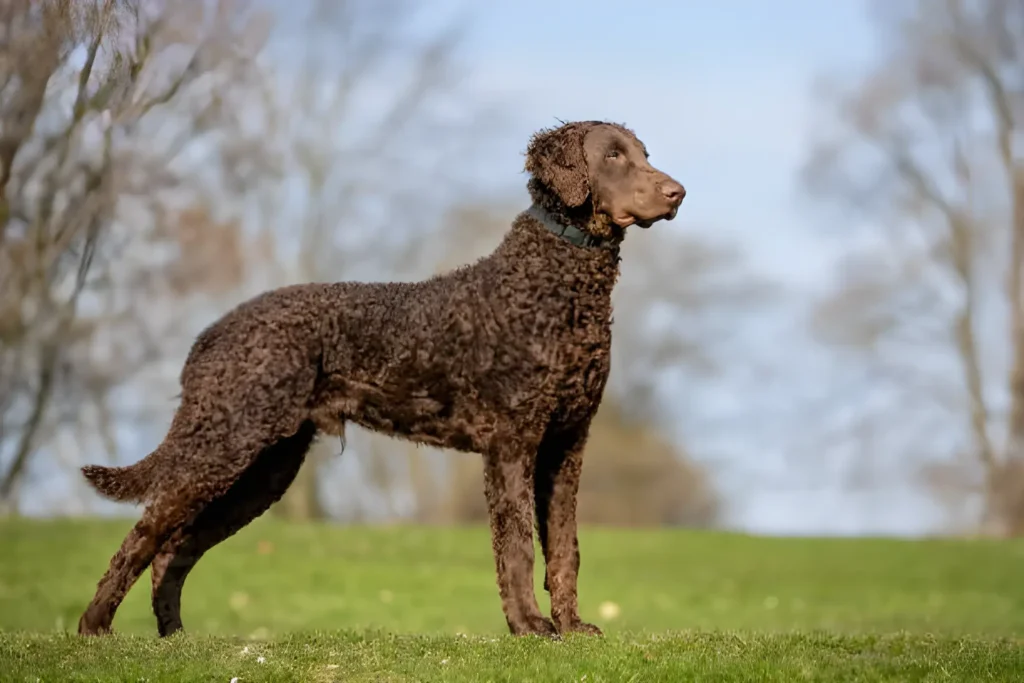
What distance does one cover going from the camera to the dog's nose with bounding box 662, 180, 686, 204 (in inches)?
209

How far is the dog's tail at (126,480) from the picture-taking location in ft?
20.0

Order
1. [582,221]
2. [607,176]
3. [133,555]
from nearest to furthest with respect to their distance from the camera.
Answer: [607,176]
[582,221]
[133,555]

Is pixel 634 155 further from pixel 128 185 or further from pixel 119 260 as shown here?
pixel 119 260

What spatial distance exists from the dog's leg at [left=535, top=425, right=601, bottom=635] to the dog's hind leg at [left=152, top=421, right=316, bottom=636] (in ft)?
4.90

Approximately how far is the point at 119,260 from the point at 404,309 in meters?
10.3

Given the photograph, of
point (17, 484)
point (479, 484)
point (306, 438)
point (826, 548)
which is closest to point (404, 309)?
point (306, 438)

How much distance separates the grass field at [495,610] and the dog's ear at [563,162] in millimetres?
2157

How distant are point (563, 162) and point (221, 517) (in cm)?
285

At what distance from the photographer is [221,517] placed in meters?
6.47

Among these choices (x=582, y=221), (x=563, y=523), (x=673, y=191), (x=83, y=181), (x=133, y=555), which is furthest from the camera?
(x=83, y=181)

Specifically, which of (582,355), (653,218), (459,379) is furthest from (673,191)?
(459,379)

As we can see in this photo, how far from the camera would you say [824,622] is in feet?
38.3

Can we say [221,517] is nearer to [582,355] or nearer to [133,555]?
[133,555]

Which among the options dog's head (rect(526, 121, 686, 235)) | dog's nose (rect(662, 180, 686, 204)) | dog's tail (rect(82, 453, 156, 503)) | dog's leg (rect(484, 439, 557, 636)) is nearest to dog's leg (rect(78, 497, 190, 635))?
dog's tail (rect(82, 453, 156, 503))
